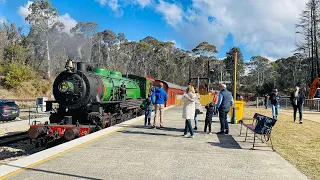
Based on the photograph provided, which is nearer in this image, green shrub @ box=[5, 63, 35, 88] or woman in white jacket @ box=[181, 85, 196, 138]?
woman in white jacket @ box=[181, 85, 196, 138]

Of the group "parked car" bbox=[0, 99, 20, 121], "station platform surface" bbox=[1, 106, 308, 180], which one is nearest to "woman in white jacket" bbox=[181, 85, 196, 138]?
"station platform surface" bbox=[1, 106, 308, 180]

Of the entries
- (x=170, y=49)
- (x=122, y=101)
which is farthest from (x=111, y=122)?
(x=170, y=49)

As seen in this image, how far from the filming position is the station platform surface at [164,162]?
17.8ft

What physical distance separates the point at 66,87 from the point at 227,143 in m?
6.34

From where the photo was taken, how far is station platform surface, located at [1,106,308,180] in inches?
214

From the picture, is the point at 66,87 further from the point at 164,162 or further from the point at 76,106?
the point at 164,162

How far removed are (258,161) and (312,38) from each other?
1861 inches

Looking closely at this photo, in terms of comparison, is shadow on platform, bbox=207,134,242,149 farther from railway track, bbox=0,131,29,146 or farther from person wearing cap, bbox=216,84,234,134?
railway track, bbox=0,131,29,146

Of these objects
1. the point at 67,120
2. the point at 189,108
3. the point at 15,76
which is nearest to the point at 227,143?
the point at 189,108

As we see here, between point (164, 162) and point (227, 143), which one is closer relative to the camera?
point (164, 162)

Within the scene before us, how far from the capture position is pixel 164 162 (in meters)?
6.30

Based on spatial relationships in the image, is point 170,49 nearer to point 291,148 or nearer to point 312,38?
point 312,38

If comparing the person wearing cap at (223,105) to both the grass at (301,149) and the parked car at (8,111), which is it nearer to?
the grass at (301,149)

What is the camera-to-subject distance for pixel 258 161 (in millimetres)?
6562
